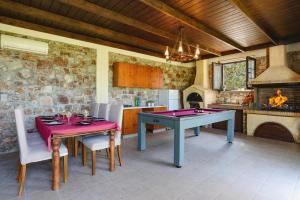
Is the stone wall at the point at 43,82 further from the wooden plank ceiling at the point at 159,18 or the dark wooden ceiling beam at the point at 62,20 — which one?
the dark wooden ceiling beam at the point at 62,20

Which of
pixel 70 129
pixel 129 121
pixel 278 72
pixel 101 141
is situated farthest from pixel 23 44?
pixel 278 72

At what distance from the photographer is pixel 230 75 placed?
6.63 meters

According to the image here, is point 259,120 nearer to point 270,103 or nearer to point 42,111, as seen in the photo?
point 270,103

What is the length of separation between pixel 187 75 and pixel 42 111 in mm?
5532

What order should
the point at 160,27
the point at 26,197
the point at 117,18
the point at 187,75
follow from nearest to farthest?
1. the point at 26,197
2. the point at 117,18
3. the point at 160,27
4. the point at 187,75

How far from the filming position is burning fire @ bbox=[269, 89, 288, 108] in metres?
4.93

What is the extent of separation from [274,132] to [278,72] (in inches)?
66.7

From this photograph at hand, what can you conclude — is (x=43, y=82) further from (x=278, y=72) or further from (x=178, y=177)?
(x=278, y=72)

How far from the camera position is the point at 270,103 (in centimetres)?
519

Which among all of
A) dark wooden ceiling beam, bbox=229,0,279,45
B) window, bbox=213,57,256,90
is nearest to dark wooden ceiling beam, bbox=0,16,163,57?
window, bbox=213,57,256,90

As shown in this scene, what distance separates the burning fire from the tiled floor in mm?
1567

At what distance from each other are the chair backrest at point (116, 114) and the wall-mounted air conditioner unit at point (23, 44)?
213cm

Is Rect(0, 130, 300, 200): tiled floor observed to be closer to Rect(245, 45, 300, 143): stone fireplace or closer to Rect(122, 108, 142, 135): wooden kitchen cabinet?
Rect(245, 45, 300, 143): stone fireplace

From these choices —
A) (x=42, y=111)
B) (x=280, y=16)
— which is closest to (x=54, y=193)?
(x=42, y=111)
